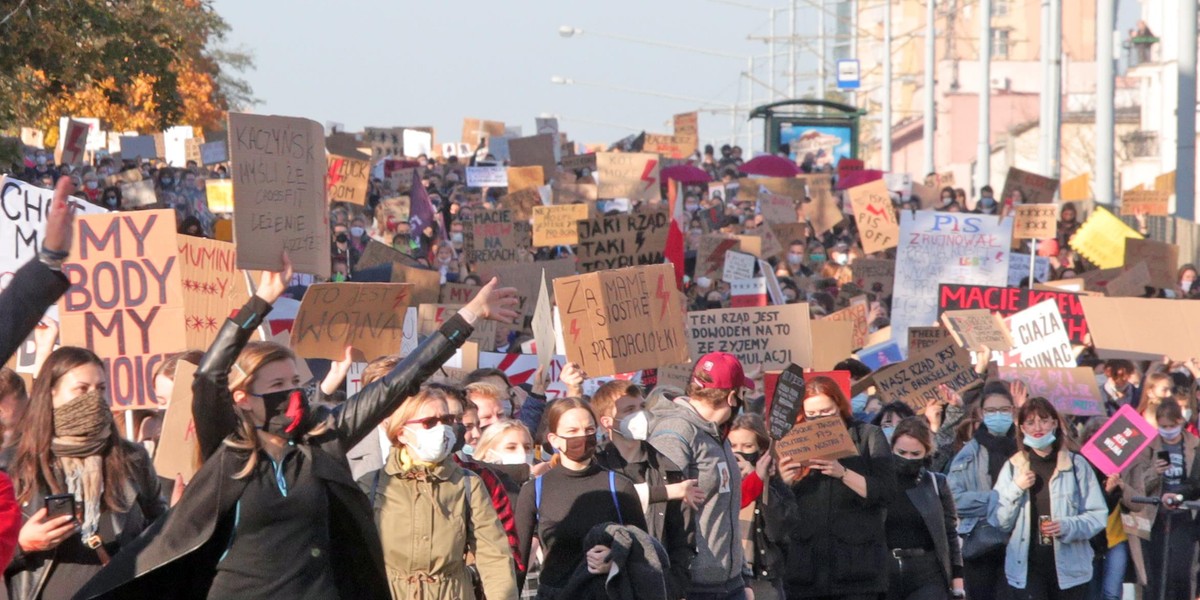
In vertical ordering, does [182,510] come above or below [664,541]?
above

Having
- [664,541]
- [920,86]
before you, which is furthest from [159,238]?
[920,86]

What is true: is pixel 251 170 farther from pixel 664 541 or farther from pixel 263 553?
pixel 263 553

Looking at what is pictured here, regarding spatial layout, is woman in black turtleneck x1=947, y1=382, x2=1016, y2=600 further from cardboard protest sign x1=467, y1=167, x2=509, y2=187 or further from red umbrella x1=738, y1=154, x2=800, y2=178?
red umbrella x1=738, y1=154, x2=800, y2=178

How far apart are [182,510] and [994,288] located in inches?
399


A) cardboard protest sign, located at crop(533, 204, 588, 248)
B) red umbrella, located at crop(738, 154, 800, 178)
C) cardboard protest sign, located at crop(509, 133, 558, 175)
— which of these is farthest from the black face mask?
red umbrella, located at crop(738, 154, 800, 178)

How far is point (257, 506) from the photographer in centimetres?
468

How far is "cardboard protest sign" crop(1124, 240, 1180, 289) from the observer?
60.8ft

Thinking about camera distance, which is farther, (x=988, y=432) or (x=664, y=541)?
(x=988, y=432)

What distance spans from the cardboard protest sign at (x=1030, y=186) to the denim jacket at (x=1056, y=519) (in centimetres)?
1617

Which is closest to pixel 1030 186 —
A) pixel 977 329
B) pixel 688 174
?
pixel 688 174

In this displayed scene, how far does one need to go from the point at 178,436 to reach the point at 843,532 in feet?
10.0

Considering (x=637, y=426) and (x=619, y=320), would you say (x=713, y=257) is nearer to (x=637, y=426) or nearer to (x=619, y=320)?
(x=619, y=320)

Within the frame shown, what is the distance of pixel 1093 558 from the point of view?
381 inches

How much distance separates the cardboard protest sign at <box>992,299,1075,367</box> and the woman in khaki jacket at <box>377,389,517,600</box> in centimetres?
745
